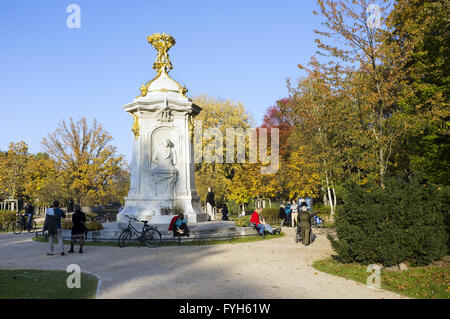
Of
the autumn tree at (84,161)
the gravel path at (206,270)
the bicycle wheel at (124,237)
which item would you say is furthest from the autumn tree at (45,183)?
the bicycle wheel at (124,237)

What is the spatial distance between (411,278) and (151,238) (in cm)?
916

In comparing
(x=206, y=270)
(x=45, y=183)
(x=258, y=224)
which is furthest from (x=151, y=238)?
(x=45, y=183)

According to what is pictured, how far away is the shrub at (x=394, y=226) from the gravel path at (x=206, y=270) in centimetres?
147

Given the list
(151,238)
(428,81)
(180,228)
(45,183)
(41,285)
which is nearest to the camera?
(41,285)

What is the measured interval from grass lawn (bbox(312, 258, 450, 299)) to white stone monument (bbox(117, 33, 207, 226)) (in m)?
9.48

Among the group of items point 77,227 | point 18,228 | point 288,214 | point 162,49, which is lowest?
point 18,228

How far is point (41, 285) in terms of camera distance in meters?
7.64

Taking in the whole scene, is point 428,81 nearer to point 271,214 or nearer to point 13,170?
point 271,214

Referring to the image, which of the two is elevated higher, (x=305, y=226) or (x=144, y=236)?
(x=305, y=226)

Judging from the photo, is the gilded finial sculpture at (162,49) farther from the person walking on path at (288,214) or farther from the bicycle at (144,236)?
the person walking on path at (288,214)

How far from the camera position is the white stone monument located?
18250 mm

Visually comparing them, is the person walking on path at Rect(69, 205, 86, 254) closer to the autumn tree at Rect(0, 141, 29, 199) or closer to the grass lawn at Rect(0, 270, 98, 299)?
the grass lawn at Rect(0, 270, 98, 299)
